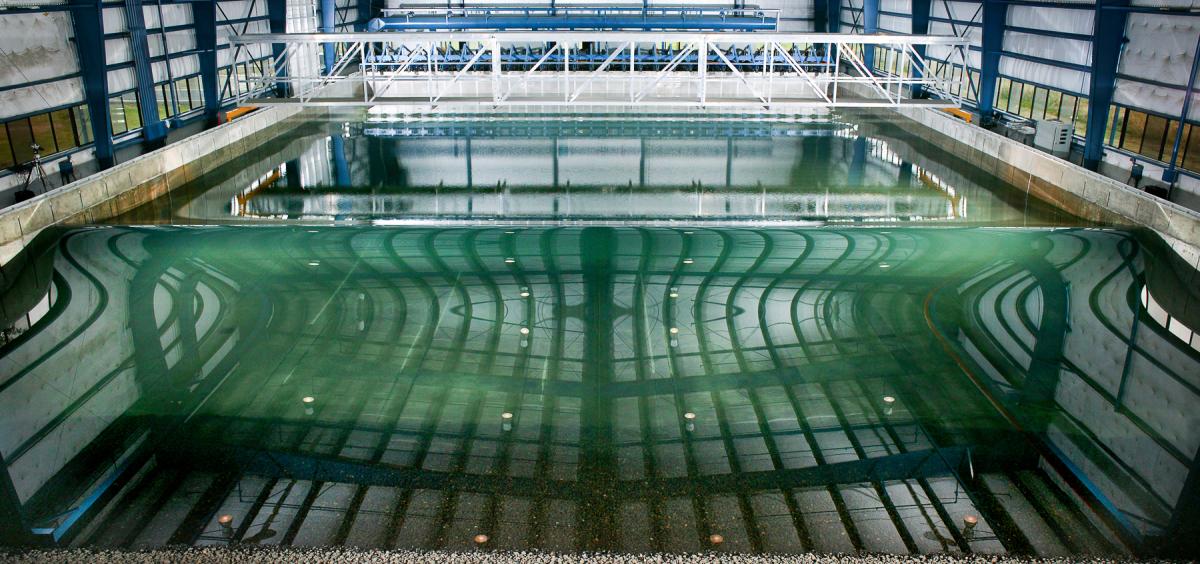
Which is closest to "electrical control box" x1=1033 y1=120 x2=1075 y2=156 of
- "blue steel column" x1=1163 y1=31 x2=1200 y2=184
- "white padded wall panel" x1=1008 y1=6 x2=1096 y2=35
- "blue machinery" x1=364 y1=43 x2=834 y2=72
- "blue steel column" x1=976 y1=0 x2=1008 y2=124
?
"white padded wall panel" x1=1008 y1=6 x2=1096 y2=35

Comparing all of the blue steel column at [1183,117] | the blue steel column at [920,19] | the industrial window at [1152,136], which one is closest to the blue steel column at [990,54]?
the blue steel column at [920,19]

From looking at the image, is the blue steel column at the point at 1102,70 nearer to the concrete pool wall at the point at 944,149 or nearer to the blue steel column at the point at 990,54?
the concrete pool wall at the point at 944,149

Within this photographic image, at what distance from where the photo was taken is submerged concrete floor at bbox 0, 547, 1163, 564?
8828 millimetres

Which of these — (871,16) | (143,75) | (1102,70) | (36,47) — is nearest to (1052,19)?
(1102,70)

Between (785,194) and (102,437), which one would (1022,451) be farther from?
(785,194)

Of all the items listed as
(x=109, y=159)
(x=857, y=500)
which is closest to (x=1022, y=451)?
(x=857, y=500)

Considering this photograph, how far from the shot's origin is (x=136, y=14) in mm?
28219

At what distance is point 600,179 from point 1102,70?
15.6m

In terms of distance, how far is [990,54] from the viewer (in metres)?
33.4

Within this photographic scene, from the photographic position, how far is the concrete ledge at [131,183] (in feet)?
63.7

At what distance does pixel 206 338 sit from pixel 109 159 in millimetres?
14627

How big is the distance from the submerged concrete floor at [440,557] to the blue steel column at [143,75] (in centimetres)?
2277

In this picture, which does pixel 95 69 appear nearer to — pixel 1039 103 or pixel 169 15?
pixel 169 15

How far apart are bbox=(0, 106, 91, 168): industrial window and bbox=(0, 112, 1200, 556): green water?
4569mm
